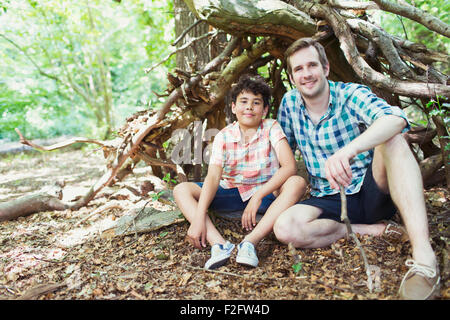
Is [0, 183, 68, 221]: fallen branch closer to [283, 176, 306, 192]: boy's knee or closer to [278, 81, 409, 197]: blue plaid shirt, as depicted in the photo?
[283, 176, 306, 192]: boy's knee

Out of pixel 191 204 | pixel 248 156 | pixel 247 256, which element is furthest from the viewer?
pixel 248 156

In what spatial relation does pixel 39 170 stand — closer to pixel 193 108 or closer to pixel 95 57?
pixel 193 108

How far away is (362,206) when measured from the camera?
7.74 ft

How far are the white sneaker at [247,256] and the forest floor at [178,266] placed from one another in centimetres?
6

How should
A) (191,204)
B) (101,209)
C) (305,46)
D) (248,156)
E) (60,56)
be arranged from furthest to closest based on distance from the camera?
1. (60,56)
2. (101,209)
3. (248,156)
4. (191,204)
5. (305,46)

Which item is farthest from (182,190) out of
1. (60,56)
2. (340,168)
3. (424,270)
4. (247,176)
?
(60,56)

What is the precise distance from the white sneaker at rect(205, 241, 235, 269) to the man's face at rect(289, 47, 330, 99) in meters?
1.25

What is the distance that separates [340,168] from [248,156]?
2.90 feet

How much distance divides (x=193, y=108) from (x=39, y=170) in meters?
4.57

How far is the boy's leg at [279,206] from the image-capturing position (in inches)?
88.6

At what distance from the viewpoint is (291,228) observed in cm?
217

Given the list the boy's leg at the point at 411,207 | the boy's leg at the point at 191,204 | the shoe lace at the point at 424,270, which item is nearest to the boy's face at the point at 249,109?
the boy's leg at the point at 191,204

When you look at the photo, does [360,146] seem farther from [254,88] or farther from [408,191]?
[254,88]

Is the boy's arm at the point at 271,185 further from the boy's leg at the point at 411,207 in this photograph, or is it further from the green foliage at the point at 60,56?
the green foliage at the point at 60,56
